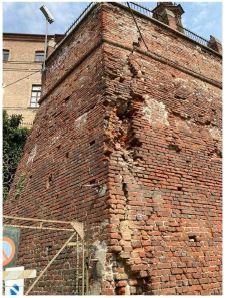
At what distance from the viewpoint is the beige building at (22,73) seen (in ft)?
67.2

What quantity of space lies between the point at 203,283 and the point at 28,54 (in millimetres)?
22958

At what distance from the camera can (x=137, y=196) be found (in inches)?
172

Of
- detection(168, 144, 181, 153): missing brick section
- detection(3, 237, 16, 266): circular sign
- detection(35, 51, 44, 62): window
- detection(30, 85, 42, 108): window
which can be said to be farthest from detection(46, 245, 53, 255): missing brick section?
detection(35, 51, 44, 62): window

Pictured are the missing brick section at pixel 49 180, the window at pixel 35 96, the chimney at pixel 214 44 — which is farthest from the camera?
the window at pixel 35 96

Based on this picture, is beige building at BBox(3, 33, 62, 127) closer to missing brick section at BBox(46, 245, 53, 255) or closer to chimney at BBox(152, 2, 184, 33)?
chimney at BBox(152, 2, 184, 33)

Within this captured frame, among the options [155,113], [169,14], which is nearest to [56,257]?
[155,113]

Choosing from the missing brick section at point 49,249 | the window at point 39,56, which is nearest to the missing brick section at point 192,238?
the missing brick section at point 49,249

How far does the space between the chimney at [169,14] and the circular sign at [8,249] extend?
6581 millimetres

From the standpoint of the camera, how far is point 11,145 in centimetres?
1325

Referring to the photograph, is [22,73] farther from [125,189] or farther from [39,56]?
[125,189]

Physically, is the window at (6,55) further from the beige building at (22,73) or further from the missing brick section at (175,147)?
the missing brick section at (175,147)

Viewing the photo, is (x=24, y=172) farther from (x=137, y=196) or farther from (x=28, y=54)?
(x=28, y=54)

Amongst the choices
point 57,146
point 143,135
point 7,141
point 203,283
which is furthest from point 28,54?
point 203,283

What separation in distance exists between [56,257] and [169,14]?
6.86 m
